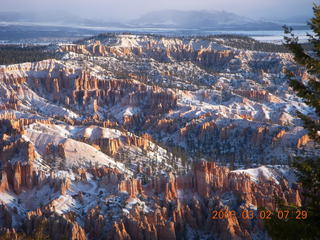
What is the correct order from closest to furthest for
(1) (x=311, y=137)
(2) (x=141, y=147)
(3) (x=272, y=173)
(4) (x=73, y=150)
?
(1) (x=311, y=137) < (3) (x=272, y=173) < (4) (x=73, y=150) < (2) (x=141, y=147)

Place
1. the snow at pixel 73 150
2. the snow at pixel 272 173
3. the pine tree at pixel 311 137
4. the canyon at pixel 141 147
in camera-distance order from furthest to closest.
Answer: the snow at pixel 73 150 → the snow at pixel 272 173 → the canyon at pixel 141 147 → the pine tree at pixel 311 137

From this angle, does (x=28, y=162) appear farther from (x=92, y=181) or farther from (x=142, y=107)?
(x=142, y=107)

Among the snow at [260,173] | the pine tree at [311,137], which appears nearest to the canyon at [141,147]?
the snow at [260,173]

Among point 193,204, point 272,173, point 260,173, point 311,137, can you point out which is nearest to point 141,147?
point 260,173

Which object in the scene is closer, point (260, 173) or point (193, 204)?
point (193, 204)

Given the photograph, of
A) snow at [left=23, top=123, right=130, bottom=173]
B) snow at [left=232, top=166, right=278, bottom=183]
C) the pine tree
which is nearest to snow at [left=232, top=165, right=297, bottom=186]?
snow at [left=232, top=166, right=278, bottom=183]

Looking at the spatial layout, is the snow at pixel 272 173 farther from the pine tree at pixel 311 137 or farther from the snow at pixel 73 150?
the pine tree at pixel 311 137

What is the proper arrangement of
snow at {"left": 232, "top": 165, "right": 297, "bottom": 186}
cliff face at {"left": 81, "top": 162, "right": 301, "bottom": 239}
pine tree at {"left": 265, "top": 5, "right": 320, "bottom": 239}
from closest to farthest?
1. pine tree at {"left": 265, "top": 5, "right": 320, "bottom": 239}
2. cliff face at {"left": 81, "top": 162, "right": 301, "bottom": 239}
3. snow at {"left": 232, "top": 165, "right": 297, "bottom": 186}

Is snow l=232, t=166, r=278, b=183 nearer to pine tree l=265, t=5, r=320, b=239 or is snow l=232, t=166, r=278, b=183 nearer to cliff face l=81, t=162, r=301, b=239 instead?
cliff face l=81, t=162, r=301, b=239

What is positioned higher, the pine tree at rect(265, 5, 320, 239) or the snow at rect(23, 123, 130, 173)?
the pine tree at rect(265, 5, 320, 239)

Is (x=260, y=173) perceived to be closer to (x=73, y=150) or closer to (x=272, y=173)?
(x=272, y=173)

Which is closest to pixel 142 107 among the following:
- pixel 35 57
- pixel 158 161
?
pixel 158 161
